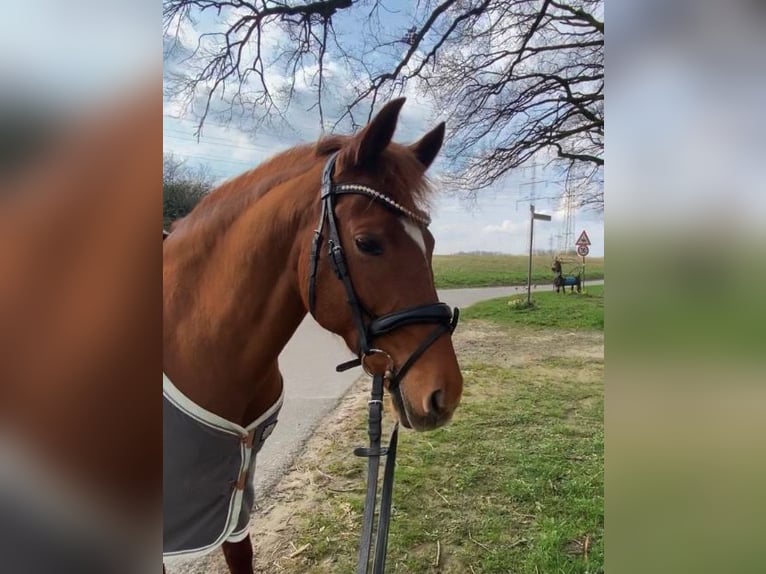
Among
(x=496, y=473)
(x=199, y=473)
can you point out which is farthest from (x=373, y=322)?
(x=496, y=473)

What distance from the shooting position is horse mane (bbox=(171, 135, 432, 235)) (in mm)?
1147

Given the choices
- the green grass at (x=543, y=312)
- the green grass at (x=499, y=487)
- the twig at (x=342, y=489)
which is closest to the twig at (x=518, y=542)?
the green grass at (x=499, y=487)

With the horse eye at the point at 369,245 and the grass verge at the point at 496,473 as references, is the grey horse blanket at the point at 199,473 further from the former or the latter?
the horse eye at the point at 369,245

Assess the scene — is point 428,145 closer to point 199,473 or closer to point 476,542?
point 199,473

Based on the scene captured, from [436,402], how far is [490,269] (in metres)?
0.55

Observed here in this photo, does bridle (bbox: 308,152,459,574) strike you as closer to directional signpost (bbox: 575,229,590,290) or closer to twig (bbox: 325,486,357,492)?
twig (bbox: 325,486,357,492)

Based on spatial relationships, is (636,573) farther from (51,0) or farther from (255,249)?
(51,0)

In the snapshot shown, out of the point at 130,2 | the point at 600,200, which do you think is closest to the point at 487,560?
the point at 600,200

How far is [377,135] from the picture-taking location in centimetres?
112

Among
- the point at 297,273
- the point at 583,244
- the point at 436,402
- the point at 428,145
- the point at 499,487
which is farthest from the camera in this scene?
the point at 499,487

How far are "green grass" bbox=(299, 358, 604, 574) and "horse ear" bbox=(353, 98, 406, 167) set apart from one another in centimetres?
78

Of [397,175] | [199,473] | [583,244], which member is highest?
[397,175]

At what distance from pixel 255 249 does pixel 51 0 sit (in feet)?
2.08

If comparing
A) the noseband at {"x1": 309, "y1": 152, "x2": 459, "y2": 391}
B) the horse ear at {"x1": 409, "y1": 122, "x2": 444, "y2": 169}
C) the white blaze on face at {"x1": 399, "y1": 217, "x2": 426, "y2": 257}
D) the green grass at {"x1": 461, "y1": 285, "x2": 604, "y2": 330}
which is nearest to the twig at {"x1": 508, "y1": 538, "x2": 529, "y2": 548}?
the green grass at {"x1": 461, "y1": 285, "x2": 604, "y2": 330}
